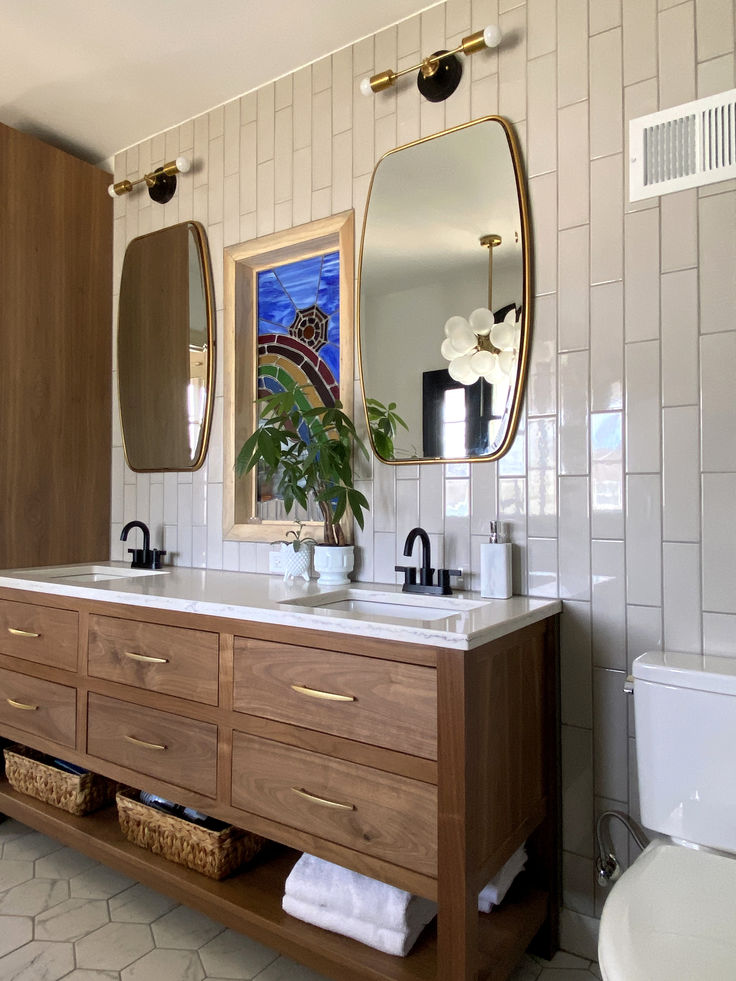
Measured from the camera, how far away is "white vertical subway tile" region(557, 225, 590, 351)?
160cm

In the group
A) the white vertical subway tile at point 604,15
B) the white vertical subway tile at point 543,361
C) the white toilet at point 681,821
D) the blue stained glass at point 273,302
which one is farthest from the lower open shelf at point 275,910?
the white vertical subway tile at point 604,15

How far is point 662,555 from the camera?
58.5 inches

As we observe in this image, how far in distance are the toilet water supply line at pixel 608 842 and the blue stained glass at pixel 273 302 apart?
1647mm

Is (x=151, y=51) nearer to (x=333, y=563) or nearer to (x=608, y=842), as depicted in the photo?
(x=333, y=563)

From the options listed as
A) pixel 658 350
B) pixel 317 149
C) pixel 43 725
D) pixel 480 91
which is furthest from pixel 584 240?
pixel 43 725

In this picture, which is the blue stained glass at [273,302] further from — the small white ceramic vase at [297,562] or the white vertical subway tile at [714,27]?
the white vertical subway tile at [714,27]

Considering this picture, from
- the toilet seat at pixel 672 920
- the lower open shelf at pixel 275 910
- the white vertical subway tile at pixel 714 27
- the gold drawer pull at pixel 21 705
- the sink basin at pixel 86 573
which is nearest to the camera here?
the toilet seat at pixel 672 920

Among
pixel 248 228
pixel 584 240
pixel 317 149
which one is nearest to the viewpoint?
pixel 584 240

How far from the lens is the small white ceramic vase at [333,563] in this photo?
6.06 feet

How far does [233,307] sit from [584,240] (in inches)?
46.7

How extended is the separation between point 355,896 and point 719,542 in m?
1.06

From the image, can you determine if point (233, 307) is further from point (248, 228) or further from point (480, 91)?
point (480, 91)

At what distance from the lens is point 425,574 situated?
5.65 feet

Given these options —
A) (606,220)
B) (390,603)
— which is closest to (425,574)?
(390,603)
